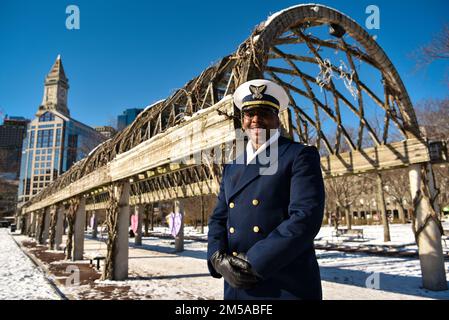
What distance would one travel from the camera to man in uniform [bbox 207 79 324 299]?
1.71 meters

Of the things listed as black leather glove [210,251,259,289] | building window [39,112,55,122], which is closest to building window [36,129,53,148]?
building window [39,112,55,122]

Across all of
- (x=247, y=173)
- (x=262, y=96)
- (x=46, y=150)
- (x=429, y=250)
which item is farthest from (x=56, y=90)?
(x=247, y=173)

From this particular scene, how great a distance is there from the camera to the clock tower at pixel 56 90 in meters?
99.8

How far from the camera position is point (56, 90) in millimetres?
101500

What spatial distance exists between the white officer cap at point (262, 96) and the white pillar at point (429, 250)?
7.45 meters

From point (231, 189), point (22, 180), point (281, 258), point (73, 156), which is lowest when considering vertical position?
point (281, 258)

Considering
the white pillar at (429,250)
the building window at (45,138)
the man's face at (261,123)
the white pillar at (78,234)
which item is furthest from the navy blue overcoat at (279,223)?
the building window at (45,138)

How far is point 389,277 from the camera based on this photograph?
356 inches

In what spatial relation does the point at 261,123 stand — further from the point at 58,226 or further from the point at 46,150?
the point at 46,150

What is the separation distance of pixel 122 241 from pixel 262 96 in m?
8.58

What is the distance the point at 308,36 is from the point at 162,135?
4.05m

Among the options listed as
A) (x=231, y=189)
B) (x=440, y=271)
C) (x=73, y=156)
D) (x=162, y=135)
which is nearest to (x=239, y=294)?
(x=231, y=189)

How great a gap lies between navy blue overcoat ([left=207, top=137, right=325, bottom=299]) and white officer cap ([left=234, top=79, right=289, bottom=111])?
0.31m

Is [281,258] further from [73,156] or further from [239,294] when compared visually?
[73,156]
